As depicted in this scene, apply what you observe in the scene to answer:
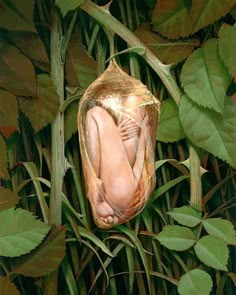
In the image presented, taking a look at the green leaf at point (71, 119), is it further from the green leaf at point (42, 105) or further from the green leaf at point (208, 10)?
the green leaf at point (208, 10)

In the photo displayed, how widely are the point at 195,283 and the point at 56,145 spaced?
0.83 ft

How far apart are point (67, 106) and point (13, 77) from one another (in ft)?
0.26

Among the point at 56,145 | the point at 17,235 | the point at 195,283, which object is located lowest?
the point at 195,283

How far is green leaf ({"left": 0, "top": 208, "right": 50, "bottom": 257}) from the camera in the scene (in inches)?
27.1

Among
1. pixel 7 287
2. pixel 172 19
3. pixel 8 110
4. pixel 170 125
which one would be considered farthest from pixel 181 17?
pixel 7 287

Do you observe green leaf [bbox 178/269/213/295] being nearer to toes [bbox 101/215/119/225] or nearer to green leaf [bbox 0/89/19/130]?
toes [bbox 101/215/119/225]

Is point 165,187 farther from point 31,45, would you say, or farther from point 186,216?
point 31,45

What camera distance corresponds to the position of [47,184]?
0.72 meters

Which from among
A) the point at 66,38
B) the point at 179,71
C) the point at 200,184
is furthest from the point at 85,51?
the point at 200,184

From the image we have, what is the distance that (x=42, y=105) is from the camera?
0.71m

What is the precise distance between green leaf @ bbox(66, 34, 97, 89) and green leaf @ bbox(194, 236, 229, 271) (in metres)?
0.26

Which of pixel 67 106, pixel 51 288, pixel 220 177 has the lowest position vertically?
pixel 51 288

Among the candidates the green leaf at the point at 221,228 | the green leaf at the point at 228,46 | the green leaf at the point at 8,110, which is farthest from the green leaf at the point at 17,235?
the green leaf at the point at 228,46

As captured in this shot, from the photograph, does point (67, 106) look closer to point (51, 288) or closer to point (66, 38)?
point (66, 38)
